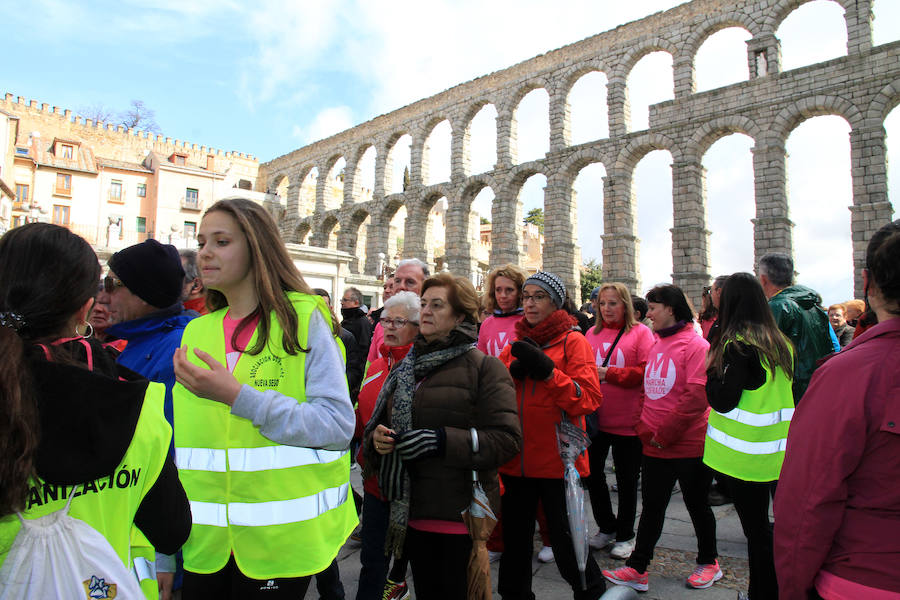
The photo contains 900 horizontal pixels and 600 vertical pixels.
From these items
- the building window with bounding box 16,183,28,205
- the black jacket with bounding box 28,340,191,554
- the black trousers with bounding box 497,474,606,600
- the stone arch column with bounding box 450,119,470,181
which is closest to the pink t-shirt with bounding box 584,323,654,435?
the black trousers with bounding box 497,474,606,600

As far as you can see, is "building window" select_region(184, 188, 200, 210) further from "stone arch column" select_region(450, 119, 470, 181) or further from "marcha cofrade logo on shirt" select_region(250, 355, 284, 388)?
"marcha cofrade logo on shirt" select_region(250, 355, 284, 388)

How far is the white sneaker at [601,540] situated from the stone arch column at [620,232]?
18.2m

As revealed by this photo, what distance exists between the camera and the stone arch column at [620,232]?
21844 millimetres

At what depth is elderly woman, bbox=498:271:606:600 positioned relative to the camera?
10.4ft

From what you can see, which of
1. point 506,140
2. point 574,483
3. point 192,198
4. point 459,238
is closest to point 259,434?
point 574,483

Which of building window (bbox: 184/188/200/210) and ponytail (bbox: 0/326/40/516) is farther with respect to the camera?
building window (bbox: 184/188/200/210)

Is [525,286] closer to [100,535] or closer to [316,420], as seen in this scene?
[316,420]

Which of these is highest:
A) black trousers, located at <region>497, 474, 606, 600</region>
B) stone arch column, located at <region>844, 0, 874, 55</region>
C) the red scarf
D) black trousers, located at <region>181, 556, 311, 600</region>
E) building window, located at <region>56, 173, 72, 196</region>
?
stone arch column, located at <region>844, 0, 874, 55</region>

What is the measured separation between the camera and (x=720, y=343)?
340cm

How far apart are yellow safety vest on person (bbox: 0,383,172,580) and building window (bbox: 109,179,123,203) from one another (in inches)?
1613

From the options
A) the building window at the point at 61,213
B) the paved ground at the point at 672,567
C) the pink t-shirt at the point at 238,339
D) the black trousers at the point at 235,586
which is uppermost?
the building window at the point at 61,213

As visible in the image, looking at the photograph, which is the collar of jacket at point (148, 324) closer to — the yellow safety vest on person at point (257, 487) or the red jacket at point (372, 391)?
the yellow safety vest on person at point (257, 487)

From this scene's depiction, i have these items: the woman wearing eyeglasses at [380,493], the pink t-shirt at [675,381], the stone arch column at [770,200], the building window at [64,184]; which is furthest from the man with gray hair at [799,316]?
the building window at [64,184]

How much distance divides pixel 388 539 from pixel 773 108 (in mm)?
21260
